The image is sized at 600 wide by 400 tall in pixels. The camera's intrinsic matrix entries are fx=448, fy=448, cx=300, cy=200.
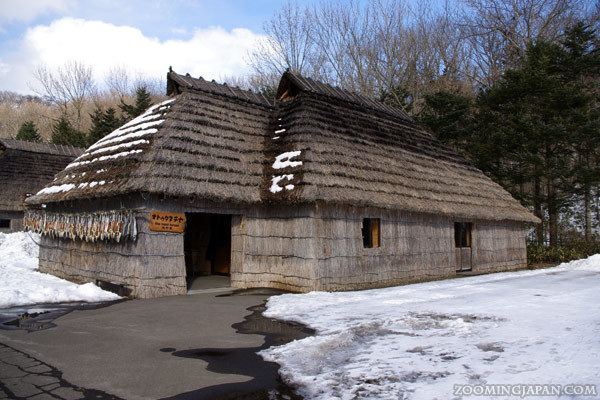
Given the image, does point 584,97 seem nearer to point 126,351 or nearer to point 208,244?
point 208,244

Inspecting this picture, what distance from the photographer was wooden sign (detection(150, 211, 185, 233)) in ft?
33.6

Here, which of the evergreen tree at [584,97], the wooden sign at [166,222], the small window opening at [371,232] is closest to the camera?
the wooden sign at [166,222]

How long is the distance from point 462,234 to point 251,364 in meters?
14.1

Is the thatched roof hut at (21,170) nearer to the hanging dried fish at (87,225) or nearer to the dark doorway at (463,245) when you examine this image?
the hanging dried fish at (87,225)

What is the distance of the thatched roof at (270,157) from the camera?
35.6 ft

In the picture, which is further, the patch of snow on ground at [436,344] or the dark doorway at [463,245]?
the dark doorway at [463,245]

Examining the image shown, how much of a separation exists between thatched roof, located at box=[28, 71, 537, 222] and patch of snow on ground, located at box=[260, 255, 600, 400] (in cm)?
336

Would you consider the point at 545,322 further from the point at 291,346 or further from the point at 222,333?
the point at 222,333

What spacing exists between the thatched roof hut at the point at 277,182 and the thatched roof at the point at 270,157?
0.04 meters

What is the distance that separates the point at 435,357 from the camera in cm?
502

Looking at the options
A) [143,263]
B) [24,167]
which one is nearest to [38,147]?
[24,167]

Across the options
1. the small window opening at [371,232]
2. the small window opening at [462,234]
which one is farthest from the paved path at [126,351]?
the small window opening at [462,234]

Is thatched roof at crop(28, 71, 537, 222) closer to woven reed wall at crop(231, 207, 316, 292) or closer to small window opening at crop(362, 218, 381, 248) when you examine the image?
woven reed wall at crop(231, 207, 316, 292)

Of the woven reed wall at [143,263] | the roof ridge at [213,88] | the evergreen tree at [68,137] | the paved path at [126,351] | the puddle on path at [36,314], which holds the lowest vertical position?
the paved path at [126,351]
